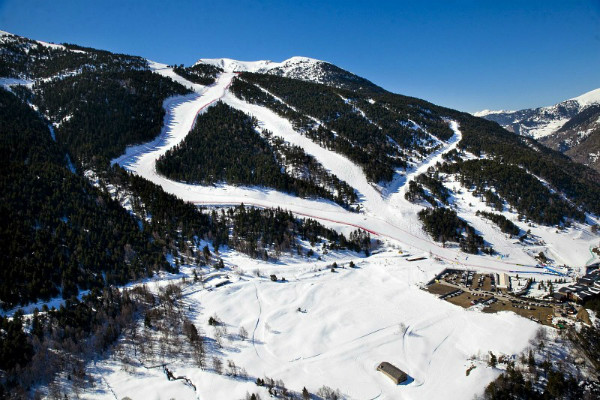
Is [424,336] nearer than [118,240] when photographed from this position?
Yes

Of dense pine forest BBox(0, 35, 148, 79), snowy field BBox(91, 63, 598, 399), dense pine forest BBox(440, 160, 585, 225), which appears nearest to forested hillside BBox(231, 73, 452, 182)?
dense pine forest BBox(440, 160, 585, 225)

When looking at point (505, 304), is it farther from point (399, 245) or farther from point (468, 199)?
point (468, 199)

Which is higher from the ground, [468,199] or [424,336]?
[468,199]

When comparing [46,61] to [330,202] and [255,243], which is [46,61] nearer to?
[330,202]

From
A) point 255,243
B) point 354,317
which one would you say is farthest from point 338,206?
point 354,317

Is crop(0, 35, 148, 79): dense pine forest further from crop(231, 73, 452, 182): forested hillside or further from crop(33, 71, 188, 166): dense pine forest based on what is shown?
crop(231, 73, 452, 182): forested hillside

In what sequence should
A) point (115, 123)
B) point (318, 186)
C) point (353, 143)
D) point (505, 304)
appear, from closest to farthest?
point (505, 304) → point (318, 186) → point (115, 123) → point (353, 143)

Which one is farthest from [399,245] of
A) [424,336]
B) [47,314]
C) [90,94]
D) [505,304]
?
[90,94]
